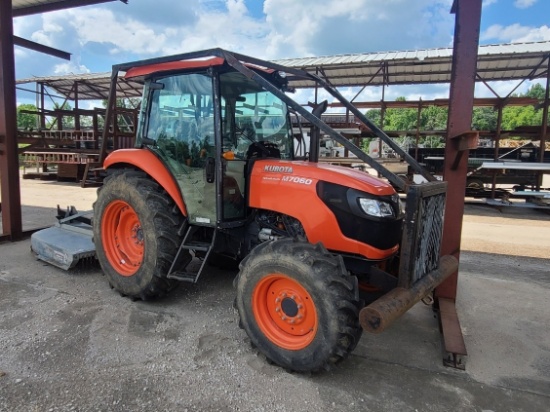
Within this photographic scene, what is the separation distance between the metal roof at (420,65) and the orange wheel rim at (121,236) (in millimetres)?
9772

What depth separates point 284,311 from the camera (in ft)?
9.36

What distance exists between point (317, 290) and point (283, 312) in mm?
446

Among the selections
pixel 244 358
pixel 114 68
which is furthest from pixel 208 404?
pixel 114 68

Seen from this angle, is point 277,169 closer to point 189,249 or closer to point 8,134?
point 189,249

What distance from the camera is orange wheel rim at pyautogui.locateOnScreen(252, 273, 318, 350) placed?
2746 millimetres

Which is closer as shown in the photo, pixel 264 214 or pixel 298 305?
pixel 298 305

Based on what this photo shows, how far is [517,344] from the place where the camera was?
130 inches

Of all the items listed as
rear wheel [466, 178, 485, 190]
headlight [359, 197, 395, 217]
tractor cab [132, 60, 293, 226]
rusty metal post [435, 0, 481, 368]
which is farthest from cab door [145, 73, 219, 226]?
rear wheel [466, 178, 485, 190]

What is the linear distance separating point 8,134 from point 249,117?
4.51m

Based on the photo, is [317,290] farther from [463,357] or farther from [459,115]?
[459,115]

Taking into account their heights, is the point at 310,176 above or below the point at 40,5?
below

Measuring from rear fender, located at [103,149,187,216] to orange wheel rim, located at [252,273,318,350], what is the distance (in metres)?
1.27

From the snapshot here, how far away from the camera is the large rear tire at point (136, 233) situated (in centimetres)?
364

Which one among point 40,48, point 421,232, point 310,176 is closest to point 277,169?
point 310,176
